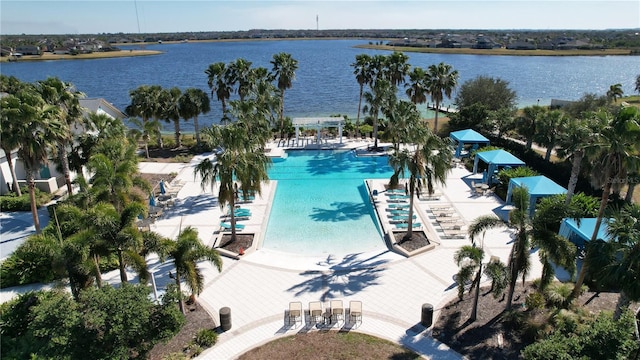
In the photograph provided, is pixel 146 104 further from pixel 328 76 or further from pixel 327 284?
pixel 328 76

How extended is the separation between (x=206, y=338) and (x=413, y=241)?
1246 centimetres

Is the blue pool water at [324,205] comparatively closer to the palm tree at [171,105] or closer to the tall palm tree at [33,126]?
the palm tree at [171,105]

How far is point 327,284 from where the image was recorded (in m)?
19.7

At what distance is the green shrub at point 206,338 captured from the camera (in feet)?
51.0

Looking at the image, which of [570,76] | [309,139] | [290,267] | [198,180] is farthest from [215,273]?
[570,76]

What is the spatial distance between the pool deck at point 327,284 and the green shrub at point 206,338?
23 centimetres

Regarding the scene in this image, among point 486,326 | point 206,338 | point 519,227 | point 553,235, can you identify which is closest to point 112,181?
point 206,338

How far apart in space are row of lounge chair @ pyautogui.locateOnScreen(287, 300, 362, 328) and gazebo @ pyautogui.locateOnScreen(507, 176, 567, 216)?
47.9 ft

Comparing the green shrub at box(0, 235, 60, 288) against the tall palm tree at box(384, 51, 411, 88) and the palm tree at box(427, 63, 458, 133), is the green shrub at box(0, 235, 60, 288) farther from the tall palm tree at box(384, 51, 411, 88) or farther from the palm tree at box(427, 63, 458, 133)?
the palm tree at box(427, 63, 458, 133)

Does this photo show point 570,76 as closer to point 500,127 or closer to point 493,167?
point 500,127

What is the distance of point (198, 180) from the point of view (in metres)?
33.8

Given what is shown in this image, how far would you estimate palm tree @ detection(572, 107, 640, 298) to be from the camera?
1477cm

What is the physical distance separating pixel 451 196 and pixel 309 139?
65.1ft

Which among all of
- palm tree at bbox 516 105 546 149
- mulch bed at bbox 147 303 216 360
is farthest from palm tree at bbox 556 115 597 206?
mulch bed at bbox 147 303 216 360
